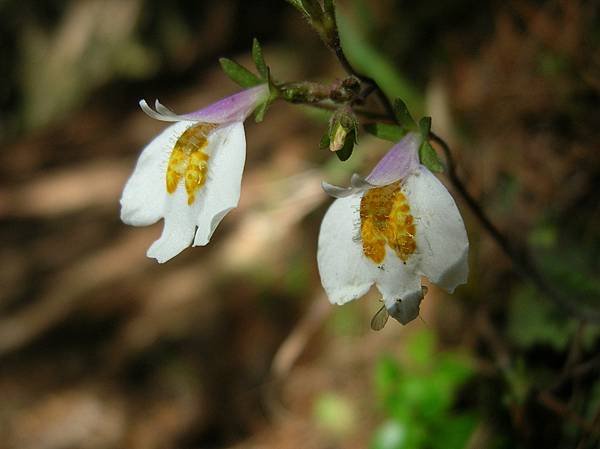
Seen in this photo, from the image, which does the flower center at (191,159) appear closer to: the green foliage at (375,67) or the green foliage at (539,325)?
the green foliage at (539,325)

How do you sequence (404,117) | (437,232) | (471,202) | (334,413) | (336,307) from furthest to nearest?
(336,307)
(334,413)
(471,202)
(404,117)
(437,232)

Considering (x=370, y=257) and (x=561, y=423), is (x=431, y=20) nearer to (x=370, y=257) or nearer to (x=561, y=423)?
(x=561, y=423)

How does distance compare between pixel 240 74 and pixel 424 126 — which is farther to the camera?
pixel 240 74

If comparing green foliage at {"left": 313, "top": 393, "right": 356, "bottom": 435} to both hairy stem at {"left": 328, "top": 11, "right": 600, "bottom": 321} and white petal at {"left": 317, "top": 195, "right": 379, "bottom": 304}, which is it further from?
white petal at {"left": 317, "top": 195, "right": 379, "bottom": 304}

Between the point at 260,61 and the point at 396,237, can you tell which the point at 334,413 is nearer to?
the point at 396,237

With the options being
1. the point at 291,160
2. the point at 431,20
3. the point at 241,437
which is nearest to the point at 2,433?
the point at 241,437

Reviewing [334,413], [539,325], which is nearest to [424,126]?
[539,325]
